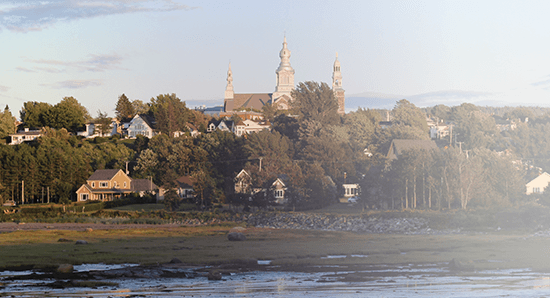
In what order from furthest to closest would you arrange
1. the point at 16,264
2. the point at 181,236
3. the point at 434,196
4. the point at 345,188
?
the point at 345,188 → the point at 434,196 → the point at 181,236 → the point at 16,264

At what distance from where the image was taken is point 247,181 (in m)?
81.0

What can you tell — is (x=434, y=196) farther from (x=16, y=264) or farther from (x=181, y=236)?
(x=16, y=264)

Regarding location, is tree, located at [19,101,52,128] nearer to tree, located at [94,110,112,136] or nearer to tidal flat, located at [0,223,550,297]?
tree, located at [94,110,112,136]

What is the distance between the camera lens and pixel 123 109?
15475 cm

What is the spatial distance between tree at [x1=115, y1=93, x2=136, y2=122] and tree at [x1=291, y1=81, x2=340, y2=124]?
5639 cm

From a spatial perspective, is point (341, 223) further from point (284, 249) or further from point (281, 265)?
point (281, 265)

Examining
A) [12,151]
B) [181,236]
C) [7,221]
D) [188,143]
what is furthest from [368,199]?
[12,151]

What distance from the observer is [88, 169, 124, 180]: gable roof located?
99438mm

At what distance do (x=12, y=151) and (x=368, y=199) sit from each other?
6142cm

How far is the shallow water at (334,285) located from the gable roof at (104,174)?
70969mm

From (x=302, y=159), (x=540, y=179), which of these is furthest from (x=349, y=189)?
(x=540, y=179)

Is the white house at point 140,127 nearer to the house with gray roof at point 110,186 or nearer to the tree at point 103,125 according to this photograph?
the tree at point 103,125

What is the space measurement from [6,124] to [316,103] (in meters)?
74.9

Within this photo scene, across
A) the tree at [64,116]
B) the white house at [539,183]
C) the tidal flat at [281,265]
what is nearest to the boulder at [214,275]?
the tidal flat at [281,265]
